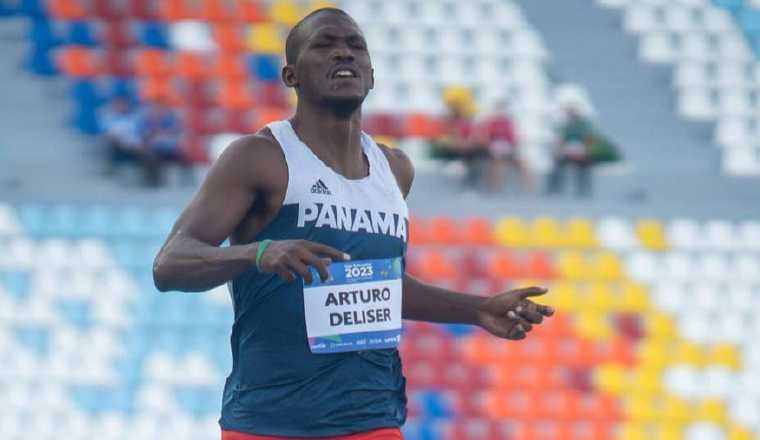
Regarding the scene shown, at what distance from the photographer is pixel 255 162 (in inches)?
119

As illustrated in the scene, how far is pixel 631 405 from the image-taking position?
1014 cm

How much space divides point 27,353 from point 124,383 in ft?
2.40

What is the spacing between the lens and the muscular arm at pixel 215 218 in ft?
9.36

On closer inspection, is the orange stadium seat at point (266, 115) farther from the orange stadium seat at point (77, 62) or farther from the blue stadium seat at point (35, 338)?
the blue stadium seat at point (35, 338)

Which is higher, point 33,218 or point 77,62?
point 77,62

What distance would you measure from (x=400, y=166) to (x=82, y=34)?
8505 mm

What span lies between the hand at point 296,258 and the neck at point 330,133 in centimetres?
56

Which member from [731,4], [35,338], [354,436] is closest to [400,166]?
[354,436]

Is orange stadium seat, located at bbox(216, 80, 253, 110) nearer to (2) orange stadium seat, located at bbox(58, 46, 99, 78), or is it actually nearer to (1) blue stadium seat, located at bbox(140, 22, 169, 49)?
(1) blue stadium seat, located at bbox(140, 22, 169, 49)

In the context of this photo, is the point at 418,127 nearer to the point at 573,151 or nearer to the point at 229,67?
the point at 573,151

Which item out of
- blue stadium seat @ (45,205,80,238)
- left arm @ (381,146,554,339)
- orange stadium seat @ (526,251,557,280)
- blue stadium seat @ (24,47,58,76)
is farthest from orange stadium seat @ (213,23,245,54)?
left arm @ (381,146,554,339)

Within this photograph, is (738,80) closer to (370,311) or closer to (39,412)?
(39,412)

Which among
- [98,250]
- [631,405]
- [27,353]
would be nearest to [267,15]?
[98,250]

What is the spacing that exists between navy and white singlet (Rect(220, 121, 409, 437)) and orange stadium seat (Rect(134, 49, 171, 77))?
27.7 ft
